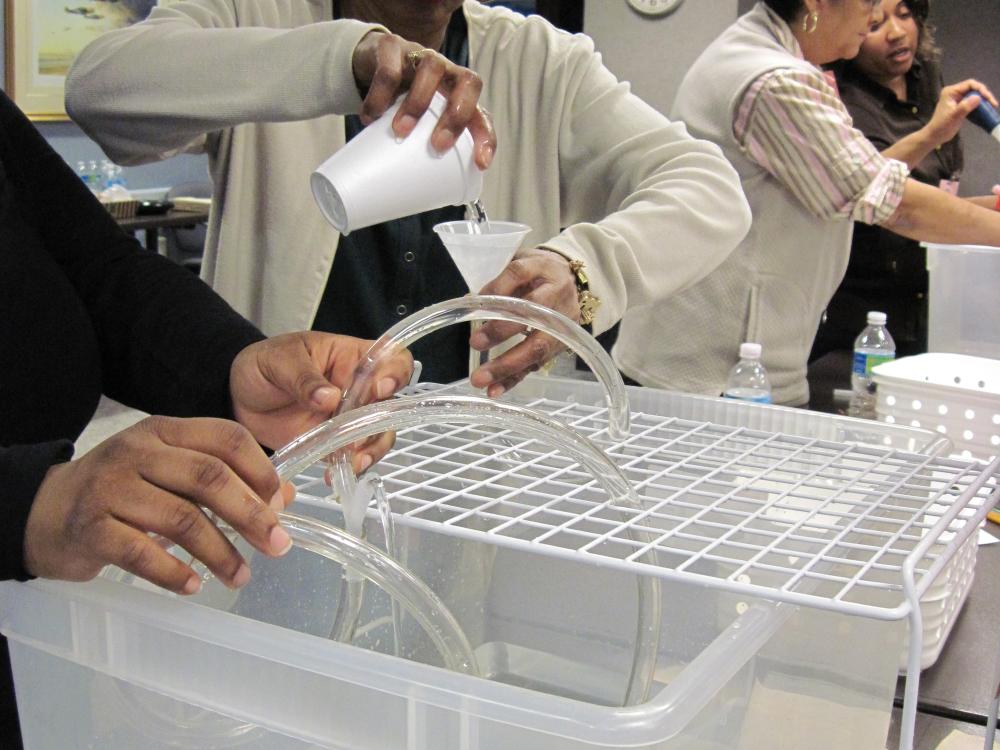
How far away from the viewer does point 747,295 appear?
193 cm

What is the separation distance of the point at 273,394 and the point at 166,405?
18cm

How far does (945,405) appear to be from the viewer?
1.45 metres

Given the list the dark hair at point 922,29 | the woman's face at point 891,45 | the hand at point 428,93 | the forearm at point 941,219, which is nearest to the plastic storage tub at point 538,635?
the hand at point 428,93

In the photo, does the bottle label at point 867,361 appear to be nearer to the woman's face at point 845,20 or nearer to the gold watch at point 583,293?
the woman's face at point 845,20

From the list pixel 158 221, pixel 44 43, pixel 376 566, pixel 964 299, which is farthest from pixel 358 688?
pixel 44 43

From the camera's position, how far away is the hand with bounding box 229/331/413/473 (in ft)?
2.63

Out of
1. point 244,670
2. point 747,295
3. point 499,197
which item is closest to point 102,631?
point 244,670

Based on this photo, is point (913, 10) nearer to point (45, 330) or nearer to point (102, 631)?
point (45, 330)

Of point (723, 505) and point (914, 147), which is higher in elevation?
point (914, 147)

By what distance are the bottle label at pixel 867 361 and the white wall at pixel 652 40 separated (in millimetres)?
2872

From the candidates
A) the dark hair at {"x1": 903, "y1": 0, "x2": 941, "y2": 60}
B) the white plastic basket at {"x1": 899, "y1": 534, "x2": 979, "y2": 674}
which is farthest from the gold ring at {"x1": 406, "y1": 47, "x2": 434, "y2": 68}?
the dark hair at {"x1": 903, "y1": 0, "x2": 941, "y2": 60}

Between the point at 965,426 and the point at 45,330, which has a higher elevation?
the point at 45,330

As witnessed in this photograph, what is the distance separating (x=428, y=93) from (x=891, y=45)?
2.23 metres

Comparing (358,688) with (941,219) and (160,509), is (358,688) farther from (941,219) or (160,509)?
(941,219)
